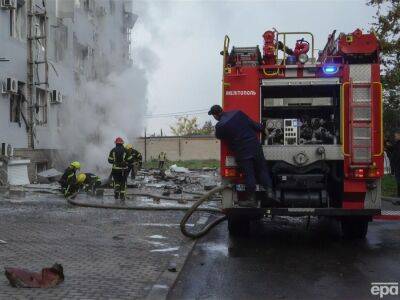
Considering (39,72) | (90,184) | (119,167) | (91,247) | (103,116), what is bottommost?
(91,247)

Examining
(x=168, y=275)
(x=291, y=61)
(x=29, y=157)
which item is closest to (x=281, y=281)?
(x=168, y=275)

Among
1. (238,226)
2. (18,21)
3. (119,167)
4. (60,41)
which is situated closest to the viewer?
(238,226)

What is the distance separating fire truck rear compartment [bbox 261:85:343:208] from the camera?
304 inches

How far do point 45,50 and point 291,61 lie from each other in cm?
1424

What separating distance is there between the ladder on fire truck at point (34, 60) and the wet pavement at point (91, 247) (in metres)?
8.48

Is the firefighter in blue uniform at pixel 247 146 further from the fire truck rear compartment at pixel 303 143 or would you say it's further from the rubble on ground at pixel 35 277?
the rubble on ground at pixel 35 277

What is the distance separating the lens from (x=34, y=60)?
20234mm

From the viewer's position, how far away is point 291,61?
838 cm

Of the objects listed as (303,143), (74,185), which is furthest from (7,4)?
(303,143)

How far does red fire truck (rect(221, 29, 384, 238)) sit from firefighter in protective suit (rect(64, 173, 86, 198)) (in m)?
7.58

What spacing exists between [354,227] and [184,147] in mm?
49120

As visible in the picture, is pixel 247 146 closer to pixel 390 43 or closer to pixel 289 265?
pixel 289 265

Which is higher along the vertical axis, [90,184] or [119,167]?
[119,167]

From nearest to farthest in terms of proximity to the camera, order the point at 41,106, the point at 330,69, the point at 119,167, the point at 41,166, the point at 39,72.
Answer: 1. the point at 330,69
2. the point at 119,167
3. the point at 41,166
4. the point at 39,72
5. the point at 41,106
